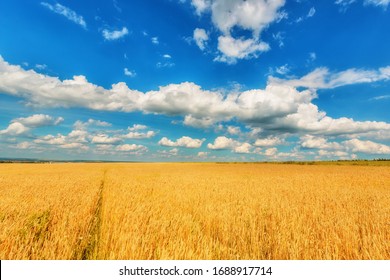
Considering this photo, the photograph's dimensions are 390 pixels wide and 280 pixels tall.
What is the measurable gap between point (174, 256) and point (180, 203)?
6018mm

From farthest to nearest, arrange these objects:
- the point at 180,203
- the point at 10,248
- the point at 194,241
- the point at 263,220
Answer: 1. the point at 180,203
2. the point at 263,220
3. the point at 194,241
4. the point at 10,248

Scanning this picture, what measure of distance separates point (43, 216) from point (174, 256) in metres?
5.16

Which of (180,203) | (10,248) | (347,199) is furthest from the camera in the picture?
(347,199)

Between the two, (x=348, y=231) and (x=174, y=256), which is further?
(x=348, y=231)

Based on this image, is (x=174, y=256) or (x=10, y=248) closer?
(x=174, y=256)

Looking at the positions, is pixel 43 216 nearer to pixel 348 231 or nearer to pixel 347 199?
pixel 348 231
